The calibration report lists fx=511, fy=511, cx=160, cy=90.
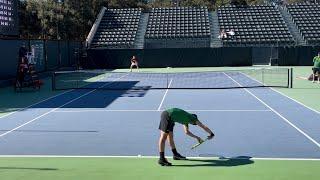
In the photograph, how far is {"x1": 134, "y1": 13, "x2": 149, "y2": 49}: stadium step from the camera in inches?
1973

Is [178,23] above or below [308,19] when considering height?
below

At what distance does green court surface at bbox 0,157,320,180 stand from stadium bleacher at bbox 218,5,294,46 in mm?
40094

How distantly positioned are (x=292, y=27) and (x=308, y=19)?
2.05 meters

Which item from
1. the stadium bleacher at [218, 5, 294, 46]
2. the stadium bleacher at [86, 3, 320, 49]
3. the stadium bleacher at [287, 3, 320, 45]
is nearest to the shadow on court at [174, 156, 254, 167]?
the stadium bleacher at [86, 3, 320, 49]


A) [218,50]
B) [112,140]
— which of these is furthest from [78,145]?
[218,50]

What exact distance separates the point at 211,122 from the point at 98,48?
3416cm

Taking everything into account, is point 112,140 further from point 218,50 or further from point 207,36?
point 207,36

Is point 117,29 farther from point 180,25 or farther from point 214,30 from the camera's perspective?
point 214,30

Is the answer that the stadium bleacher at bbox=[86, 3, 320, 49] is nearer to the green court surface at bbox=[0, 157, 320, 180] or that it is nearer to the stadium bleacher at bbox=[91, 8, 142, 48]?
the stadium bleacher at bbox=[91, 8, 142, 48]

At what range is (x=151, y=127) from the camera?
14102mm

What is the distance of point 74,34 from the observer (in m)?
58.2

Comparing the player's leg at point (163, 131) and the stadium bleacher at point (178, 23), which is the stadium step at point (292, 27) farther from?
the player's leg at point (163, 131)

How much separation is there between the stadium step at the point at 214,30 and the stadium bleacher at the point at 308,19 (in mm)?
7878

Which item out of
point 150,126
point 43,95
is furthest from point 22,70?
point 150,126
